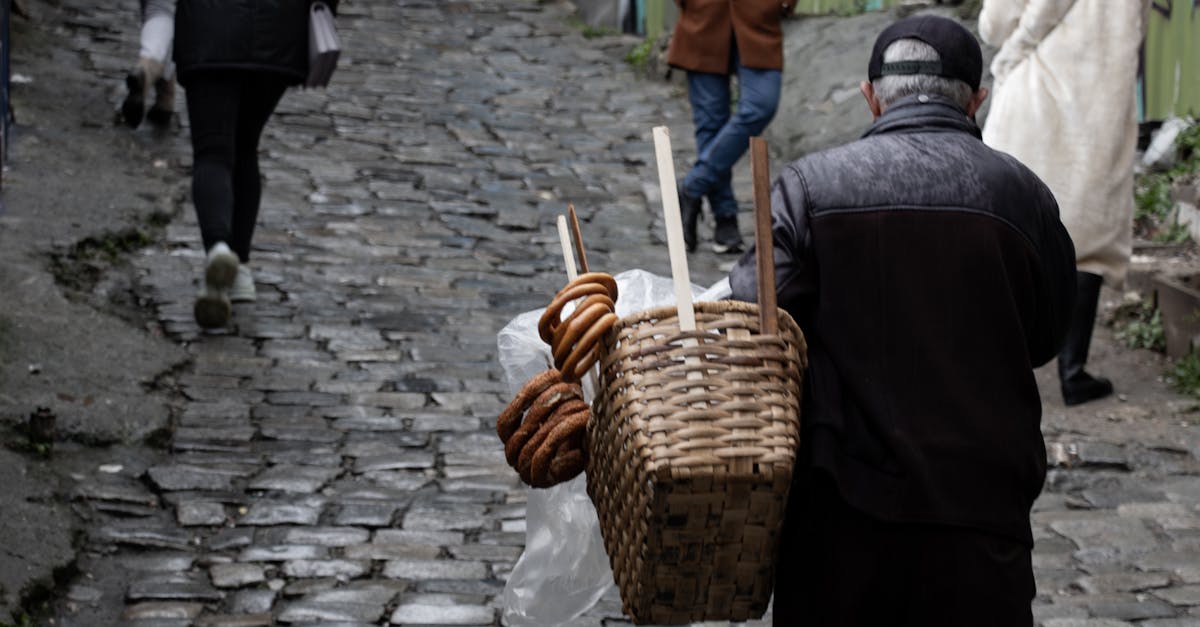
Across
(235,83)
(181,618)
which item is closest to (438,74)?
(235,83)

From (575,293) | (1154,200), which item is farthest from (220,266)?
(1154,200)

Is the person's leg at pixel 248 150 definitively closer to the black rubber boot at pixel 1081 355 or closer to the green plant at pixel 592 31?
the black rubber boot at pixel 1081 355

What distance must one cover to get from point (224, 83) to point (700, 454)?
15.0 feet

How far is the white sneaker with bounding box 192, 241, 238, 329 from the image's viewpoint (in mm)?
6594

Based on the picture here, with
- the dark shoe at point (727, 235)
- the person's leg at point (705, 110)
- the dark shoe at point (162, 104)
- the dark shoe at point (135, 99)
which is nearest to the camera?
the person's leg at point (705, 110)

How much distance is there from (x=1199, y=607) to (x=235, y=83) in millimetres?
4154

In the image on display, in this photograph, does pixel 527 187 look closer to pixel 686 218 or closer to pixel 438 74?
pixel 686 218

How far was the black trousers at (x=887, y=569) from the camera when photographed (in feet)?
8.84

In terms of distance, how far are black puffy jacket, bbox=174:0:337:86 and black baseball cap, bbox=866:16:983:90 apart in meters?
4.09

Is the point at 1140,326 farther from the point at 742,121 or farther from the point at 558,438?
the point at 558,438

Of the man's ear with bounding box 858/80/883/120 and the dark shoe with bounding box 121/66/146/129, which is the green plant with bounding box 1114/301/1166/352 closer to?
the man's ear with bounding box 858/80/883/120

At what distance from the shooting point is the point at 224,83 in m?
6.57

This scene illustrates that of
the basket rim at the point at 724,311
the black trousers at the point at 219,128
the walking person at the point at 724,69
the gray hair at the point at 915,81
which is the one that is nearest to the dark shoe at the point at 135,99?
the black trousers at the point at 219,128

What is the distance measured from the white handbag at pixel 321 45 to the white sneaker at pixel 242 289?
1029 mm
